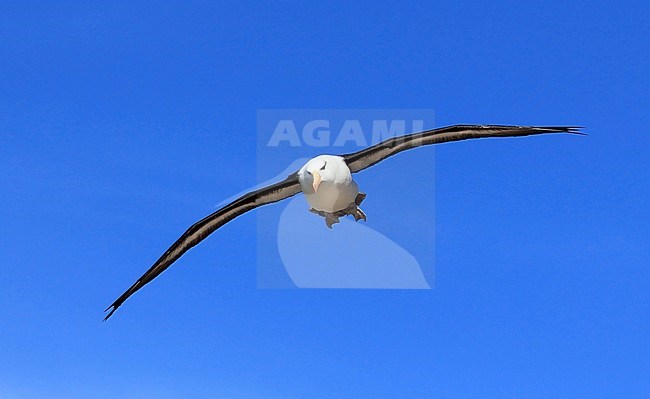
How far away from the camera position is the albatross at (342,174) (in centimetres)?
2005

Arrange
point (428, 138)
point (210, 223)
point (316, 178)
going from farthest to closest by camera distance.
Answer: point (210, 223), point (428, 138), point (316, 178)

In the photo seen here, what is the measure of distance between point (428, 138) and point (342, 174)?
6.34ft

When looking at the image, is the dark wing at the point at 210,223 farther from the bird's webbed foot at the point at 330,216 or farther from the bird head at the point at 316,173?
the bird head at the point at 316,173

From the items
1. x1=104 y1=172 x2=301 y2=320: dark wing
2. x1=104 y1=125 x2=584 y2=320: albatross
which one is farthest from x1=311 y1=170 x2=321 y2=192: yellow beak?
x1=104 y1=172 x2=301 y2=320: dark wing

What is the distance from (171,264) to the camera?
24.4m

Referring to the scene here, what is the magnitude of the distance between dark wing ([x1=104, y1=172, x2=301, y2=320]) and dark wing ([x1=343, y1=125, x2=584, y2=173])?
1.64 meters

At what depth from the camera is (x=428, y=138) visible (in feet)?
69.0

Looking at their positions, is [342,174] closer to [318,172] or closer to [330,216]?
[318,172]

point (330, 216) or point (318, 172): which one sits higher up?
point (318, 172)

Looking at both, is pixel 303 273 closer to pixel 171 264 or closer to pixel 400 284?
pixel 400 284

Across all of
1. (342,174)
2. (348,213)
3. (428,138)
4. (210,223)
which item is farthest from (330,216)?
(210,223)

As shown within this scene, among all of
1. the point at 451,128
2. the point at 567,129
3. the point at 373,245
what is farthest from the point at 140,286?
the point at 567,129

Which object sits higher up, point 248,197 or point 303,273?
point 248,197

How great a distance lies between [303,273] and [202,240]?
2.97 metres
